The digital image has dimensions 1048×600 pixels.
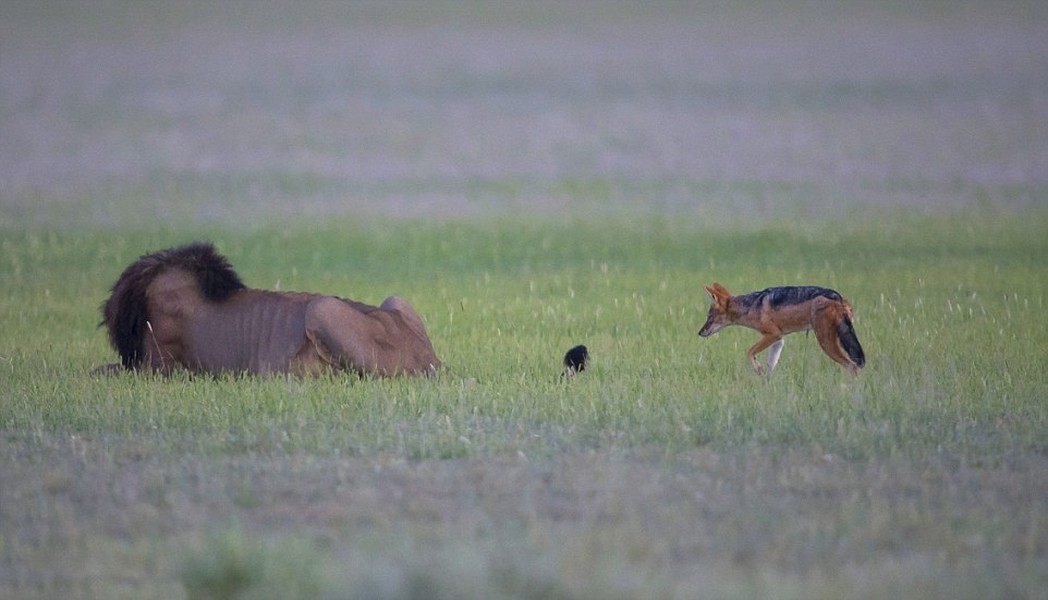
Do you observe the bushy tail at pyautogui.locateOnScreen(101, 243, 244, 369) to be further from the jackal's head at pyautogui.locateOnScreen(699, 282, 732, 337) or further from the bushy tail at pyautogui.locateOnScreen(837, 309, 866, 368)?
the bushy tail at pyautogui.locateOnScreen(837, 309, 866, 368)

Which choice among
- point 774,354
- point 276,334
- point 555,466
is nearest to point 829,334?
point 774,354

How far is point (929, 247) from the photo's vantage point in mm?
23547

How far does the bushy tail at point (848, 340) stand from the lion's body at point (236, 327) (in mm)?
2894

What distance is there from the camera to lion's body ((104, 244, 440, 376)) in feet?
37.7

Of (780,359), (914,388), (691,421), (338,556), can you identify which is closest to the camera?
(338,556)

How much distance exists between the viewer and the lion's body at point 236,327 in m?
11.5

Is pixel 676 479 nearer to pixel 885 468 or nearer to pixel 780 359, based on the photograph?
pixel 885 468

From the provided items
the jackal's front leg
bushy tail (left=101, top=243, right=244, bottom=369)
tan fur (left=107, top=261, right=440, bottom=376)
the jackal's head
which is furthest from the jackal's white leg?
bushy tail (left=101, top=243, right=244, bottom=369)

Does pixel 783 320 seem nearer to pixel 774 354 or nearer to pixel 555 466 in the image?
pixel 774 354

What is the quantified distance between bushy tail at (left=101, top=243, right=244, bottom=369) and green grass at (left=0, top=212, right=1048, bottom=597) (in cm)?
51

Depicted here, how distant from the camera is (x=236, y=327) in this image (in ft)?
38.7

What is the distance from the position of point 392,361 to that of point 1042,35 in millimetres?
52317

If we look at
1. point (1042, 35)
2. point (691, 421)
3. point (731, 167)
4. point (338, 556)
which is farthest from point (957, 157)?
point (338, 556)

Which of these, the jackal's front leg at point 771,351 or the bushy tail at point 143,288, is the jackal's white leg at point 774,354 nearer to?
the jackal's front leg at point 771,351
